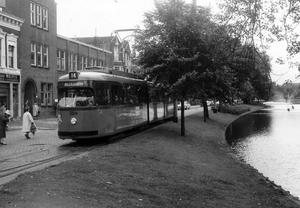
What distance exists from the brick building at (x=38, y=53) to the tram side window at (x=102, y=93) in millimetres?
16993

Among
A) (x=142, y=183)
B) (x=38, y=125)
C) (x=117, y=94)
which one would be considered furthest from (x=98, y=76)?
(x=38, y=125)

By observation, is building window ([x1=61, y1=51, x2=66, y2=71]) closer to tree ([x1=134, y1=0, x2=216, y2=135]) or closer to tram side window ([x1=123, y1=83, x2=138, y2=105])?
tree ([x1=134, y1=0, x2=216, y2=135])

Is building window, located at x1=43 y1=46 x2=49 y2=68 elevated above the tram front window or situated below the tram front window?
above

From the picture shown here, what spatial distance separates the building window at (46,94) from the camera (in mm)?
35062

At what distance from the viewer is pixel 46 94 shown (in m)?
35.7

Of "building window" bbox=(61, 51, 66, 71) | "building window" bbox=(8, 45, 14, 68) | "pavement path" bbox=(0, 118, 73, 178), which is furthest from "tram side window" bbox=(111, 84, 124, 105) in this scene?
"building window" bbox=(61, 51, 66, 71)

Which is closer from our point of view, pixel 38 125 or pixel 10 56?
pixel 38 125

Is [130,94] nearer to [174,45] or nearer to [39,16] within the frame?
[174,45]

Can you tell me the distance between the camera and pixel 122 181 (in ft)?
29.8

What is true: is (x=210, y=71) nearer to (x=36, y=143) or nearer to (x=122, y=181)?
(x=36, y=143)

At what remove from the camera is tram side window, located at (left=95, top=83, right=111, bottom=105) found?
1477 centimetres

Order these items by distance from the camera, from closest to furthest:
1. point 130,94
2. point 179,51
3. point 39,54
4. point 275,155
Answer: point 130,94 < point 275,155 < point 179,51 < point 39,54

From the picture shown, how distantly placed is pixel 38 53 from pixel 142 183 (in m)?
27.5

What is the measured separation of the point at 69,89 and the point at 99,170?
5954 millimetres
